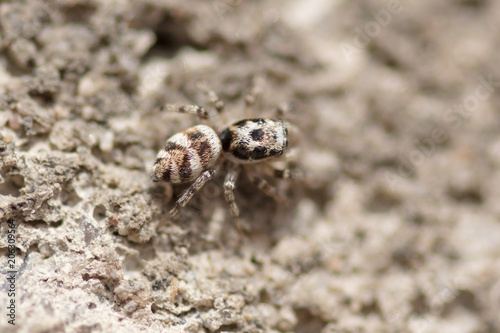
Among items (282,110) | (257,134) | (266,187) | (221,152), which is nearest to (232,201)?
(266,187)

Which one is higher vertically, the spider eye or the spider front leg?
the spider eye

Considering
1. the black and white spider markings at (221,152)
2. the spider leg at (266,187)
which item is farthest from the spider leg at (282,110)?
the spider leg at (266,187)

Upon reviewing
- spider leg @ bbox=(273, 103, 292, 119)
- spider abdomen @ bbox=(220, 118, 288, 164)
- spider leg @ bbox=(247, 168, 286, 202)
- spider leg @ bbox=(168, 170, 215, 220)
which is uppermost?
spider leg @ bbox=(273, 103, 292, 119)

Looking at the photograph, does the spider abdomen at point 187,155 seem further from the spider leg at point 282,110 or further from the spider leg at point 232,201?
the spider leg at point 282,110

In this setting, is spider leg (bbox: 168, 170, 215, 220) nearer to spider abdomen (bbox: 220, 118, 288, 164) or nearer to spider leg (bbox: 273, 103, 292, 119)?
spider abdomen (bbox: 220, 118, 288, 164)

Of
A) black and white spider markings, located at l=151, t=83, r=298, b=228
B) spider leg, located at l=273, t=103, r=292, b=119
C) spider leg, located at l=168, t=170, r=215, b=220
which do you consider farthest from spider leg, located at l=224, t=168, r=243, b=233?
spider leg, located at l=273, t=103, r=292, b=119

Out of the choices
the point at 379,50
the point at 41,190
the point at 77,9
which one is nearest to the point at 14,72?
the point at 77,9

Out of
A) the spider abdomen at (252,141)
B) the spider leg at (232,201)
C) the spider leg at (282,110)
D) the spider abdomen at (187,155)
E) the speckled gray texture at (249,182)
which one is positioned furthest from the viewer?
the spider leg at (282,110)
